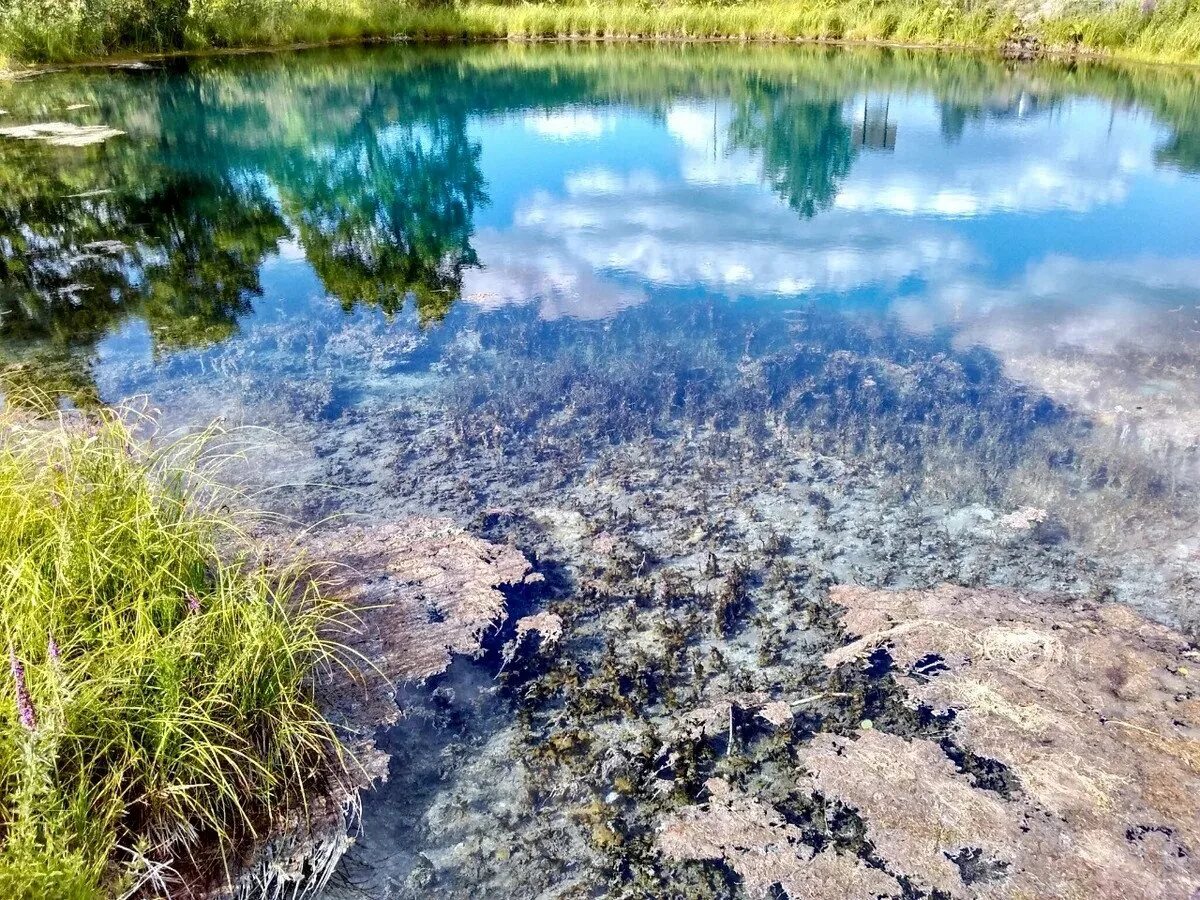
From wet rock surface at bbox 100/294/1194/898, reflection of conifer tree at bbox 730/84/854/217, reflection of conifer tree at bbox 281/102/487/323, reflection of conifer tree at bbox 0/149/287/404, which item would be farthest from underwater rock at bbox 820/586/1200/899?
reflection of conifer tree at bbox 730/84/854/217

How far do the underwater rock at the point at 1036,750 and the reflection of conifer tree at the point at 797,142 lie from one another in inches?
248

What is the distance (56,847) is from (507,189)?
29.4 ft

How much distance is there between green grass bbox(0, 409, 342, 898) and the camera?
6.12 ft

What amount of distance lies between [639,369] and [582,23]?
20.5 m

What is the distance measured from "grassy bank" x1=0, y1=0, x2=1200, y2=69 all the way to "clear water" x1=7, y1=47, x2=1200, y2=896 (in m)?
7.96

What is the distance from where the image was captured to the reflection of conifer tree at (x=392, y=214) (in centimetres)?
687

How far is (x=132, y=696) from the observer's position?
2.06 metres

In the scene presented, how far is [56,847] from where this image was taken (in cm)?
175

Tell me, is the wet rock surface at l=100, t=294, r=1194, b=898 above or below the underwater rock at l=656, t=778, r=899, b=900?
above

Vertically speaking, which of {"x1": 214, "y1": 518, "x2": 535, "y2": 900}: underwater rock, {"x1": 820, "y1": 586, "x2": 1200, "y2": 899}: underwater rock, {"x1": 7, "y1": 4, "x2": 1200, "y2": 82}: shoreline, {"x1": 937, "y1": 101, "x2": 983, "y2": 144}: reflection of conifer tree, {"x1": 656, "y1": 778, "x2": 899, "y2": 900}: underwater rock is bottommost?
{"x1": 656, "y1": 778, "x2": 899, "y2": 900}: underwater rock

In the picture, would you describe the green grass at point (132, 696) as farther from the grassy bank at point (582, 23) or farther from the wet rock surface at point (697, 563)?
the grassy bank at point (582, 23)

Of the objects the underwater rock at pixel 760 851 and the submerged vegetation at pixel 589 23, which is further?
the submerged vegetation at pixel 589 23

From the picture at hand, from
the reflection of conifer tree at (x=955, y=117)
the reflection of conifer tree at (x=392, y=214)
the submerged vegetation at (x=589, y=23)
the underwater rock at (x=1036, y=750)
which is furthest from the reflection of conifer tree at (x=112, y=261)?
the submerged vegetation at (x=589, y=23)

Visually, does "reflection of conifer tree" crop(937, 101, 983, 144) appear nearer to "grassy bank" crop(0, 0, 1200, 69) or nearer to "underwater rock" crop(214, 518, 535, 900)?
"grassy bank" crop(0, 0, 1200, 69)
